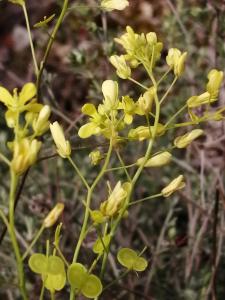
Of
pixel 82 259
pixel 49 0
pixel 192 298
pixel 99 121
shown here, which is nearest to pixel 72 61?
pixel 82 259

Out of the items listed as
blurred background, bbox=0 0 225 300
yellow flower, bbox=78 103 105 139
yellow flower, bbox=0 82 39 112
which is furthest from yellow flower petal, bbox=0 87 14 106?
blurred background, bbox=0 0 225 300

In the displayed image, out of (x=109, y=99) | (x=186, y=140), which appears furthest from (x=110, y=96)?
(x=186, y=140)

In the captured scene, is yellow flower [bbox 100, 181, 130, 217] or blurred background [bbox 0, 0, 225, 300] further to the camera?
blurred background [bbox 0, 0, 225, 300]

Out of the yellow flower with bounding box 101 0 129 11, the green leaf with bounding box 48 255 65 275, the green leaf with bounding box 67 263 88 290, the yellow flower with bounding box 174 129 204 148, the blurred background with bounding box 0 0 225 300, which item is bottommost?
the blurred background with bounding box 0 0 225 300

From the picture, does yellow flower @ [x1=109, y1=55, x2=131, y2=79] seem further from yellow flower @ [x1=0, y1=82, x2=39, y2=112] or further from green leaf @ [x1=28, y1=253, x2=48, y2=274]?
green leaf @ [x1=28, y1=253, x2=48, y2=274]

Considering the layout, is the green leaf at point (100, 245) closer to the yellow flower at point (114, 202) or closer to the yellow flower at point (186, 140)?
the yellow flower at point (114, 202)

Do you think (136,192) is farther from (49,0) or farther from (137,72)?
(49,0)

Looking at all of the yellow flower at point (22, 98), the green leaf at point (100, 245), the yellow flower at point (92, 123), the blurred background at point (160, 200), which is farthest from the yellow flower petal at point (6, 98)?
the blurred background at point (160, 200)

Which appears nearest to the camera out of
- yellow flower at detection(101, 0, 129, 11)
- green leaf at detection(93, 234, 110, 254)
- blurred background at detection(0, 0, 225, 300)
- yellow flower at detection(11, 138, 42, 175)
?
yellow flower at detection(11, 138, 42, 175)
